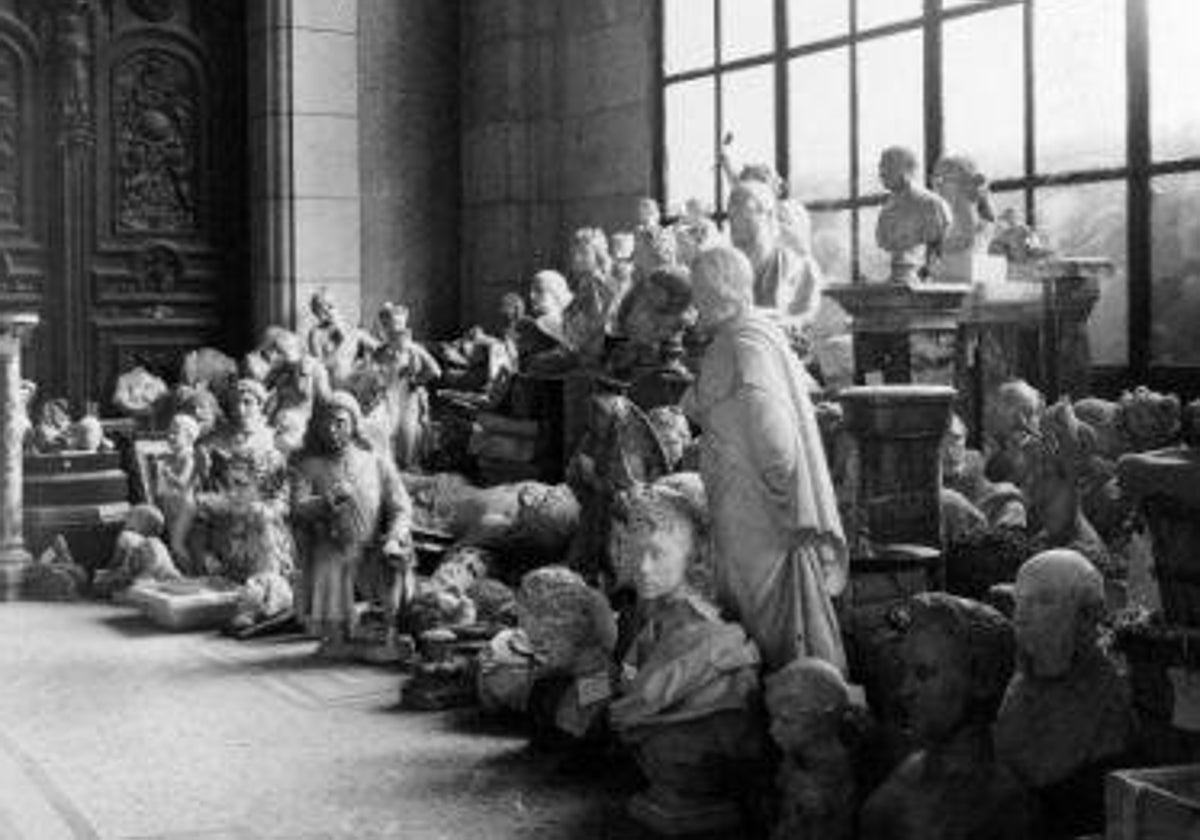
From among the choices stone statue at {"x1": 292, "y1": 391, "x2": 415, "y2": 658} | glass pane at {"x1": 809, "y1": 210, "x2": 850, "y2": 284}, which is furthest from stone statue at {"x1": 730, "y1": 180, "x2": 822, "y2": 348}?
stone statue at {"x1": 292, "y1": 391, "x2": 415, "y2": 658}

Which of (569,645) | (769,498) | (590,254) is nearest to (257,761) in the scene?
(569,645)

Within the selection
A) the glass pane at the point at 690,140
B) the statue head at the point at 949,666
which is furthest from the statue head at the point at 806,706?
the glass pane at the point at 690,140

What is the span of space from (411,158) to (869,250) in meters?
5.91

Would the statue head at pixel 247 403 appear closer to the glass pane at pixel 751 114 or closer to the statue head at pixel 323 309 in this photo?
the statue head at pixel 323 309

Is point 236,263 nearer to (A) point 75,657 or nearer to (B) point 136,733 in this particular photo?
(A) point 75,657

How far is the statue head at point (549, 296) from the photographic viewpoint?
1364cm

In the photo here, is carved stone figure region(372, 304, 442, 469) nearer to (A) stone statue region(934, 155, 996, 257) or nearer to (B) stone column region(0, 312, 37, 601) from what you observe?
(B) stone column region(0, 312, 37, 601)

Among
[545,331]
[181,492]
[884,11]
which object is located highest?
[884,11]

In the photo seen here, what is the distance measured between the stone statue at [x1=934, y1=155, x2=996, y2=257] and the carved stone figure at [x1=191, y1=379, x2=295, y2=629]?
182 inches

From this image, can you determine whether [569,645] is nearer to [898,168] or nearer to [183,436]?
[898,168]

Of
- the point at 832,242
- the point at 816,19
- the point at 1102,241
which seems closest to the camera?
the point at 1102,241

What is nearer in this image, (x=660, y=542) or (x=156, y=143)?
(x=660, y=542)

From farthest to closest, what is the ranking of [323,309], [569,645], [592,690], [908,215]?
[323,309], [908,215], [569,645], [592,690]

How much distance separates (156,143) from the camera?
16969 millimetres
